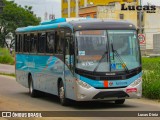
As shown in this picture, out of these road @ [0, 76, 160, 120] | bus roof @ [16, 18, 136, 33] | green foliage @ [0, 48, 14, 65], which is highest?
bus roof @ [16, 18, 136, 33]

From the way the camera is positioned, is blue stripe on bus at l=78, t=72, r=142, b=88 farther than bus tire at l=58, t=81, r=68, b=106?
No

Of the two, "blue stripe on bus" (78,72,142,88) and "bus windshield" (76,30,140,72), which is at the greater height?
"bus windshield" (76,30,140,72)

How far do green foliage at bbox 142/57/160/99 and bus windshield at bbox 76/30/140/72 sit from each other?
2.88 meters

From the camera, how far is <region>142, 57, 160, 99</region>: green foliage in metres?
19.7

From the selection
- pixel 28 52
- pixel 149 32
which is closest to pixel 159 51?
pixel 149 32

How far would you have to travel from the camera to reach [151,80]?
20.6 m

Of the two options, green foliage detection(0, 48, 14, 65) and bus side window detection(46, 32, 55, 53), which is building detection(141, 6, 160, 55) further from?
bus side window detection(46, 32, 55, 53)

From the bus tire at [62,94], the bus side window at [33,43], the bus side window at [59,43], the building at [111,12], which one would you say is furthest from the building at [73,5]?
the bus tire at [62,94]

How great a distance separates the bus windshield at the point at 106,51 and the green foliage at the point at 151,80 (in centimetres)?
288

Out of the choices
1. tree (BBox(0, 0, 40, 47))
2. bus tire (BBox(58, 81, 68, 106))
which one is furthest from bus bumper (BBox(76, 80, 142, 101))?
tree (BBox(0, 0, 40, 47))

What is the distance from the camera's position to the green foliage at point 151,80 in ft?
64.6

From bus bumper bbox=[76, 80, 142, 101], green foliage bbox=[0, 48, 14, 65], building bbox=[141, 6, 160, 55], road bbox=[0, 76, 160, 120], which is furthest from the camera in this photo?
building bbox=[141, 6, 160, 55]

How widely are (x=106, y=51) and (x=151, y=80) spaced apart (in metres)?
4.32

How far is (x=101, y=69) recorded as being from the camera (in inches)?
653
